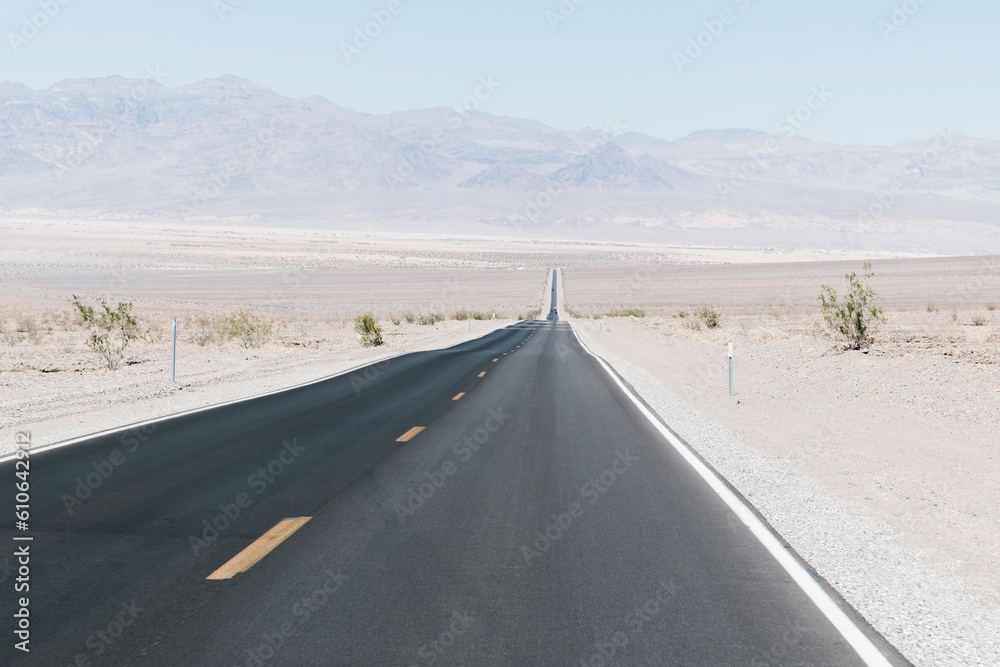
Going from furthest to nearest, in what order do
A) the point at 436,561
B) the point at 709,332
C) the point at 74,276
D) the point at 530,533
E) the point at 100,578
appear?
the point at 74,276 < the point at 709,332 < the point at 530,533 < the point at 436,561 < the point at 100,578

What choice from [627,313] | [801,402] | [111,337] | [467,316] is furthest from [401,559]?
[627,313]

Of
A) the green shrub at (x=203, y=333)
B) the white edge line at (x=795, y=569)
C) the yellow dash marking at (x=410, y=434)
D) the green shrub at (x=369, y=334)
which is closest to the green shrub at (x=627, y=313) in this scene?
the green shrub at (x=369, y=334)

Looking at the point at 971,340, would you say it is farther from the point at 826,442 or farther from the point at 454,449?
the point at 454,449

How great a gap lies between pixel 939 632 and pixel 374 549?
12.5ft

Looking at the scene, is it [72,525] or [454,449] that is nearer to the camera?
[72,525]

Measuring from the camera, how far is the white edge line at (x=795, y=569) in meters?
4.63

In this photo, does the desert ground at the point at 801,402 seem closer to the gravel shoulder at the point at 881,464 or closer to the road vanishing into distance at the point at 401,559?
the gravel shoulder at the point at 881,464

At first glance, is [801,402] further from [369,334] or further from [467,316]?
[467,316]

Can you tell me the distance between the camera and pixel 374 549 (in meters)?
6.24

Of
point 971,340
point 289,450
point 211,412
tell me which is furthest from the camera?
point 971,340

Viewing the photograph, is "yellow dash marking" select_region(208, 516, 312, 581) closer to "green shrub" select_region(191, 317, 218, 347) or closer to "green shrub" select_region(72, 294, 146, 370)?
"green shrub" select_region(72, 294, 146, 370)

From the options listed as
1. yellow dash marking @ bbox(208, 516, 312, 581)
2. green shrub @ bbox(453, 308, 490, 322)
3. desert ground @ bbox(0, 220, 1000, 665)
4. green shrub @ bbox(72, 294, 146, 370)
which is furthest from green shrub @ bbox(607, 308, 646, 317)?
yellow dash marking @ bbox(208, 516, 312, 581)

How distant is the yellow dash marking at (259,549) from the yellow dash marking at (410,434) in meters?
4.36

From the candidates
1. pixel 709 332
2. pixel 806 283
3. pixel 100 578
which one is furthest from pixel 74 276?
pixel 100 578
